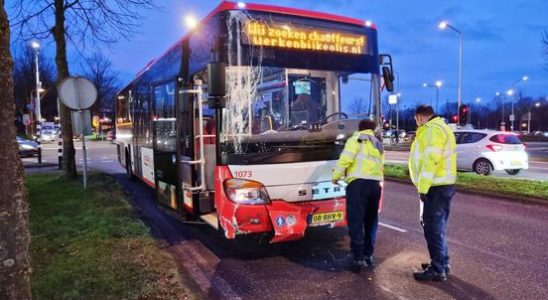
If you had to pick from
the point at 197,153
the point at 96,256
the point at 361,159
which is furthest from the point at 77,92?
the point at 361,159

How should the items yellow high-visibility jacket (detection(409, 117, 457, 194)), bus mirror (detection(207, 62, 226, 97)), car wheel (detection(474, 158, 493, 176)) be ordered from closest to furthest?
1. yellow high-visibility jacket (detection(409, 117, 457, 194))
2. bus mirror (detection(207, 62, 226, 97))
3. car wheel (detection(474, 158, 493, 176))

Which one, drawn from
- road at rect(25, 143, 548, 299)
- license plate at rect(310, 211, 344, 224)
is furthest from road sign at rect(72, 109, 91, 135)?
license plate at rect(310, 211, 344, 224)

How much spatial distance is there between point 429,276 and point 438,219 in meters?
0.64

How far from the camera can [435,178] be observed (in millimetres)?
4984

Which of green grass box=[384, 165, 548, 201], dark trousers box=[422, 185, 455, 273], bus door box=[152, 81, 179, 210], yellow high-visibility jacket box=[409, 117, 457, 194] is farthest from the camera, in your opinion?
green grass box=[384, 165, 548, 201]

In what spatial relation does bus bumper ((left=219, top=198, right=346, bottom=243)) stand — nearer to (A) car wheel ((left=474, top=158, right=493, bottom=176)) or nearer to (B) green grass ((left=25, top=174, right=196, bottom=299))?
(B) green grass ((left=25, top=174, right=196, bottom=299))

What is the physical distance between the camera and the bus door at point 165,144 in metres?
7.21

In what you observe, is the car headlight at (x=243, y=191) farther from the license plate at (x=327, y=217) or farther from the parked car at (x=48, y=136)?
the parked car at (x=48, y=136)

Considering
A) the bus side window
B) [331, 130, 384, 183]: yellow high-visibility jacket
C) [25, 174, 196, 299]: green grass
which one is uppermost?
the bus side window

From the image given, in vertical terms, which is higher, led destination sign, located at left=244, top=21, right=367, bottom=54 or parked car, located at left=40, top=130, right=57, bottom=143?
led destination sign, located at left=244, top=21, right=367, bottom=54

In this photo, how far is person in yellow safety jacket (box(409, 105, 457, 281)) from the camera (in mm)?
4930

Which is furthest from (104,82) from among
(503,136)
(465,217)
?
(465,217)

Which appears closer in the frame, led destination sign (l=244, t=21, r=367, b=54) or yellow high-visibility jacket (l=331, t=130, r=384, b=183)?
yellow high-visibility jacket (l=331, t=130, r=384, b=183)

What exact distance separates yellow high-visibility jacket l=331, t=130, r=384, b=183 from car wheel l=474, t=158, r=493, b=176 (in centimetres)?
1152
